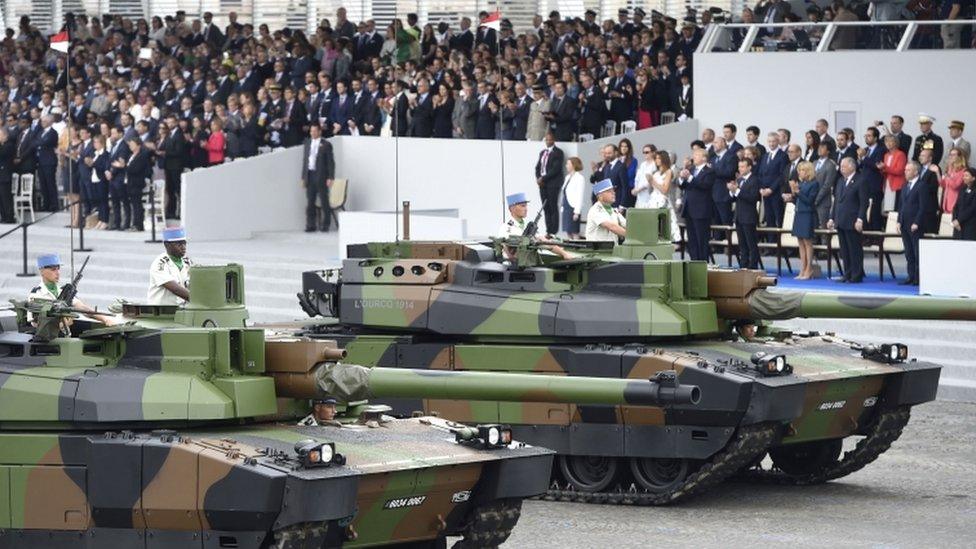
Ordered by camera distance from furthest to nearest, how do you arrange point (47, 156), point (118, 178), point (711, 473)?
point (47, 156) < point (118, 178) < point (711, 473)

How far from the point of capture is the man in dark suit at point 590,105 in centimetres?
3725

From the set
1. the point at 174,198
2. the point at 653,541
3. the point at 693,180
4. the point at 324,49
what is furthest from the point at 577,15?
the point at 653,541

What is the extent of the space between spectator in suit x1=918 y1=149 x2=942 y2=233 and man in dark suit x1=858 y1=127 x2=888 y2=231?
2.91 feet

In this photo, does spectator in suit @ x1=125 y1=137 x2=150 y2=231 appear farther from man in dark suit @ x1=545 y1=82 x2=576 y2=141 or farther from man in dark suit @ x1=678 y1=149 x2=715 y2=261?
man in dark suit @ x1=678 y1=149 x2=715 y2=261

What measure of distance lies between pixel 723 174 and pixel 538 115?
5.01 metres

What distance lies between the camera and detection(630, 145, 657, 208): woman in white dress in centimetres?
3309

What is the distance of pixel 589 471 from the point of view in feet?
70.6

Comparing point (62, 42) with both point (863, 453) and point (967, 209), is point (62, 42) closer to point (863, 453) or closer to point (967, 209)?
point (863, 453)

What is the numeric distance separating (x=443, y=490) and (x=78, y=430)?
111 inches

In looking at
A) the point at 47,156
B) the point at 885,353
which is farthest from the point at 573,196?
the point at 47,156

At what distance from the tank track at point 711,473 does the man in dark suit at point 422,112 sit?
19.1m

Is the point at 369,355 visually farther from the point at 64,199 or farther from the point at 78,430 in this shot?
the point at 64,199

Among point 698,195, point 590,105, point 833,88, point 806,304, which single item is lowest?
point 806,304

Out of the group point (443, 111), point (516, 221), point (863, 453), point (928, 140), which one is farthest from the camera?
point (443, 111)
